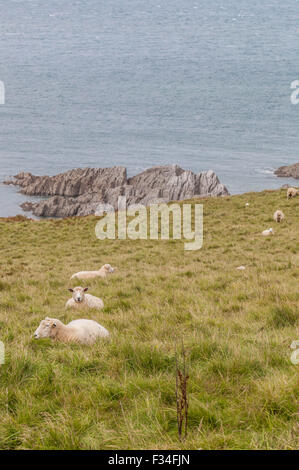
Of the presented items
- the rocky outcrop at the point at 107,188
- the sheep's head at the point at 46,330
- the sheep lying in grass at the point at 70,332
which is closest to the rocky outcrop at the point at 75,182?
the rocky outcrop at the point at 107,188

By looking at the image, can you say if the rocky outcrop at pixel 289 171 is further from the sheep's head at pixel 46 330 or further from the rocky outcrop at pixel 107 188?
the sheep's head at pixel 46 330

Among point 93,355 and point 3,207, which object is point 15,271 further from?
point 3,207

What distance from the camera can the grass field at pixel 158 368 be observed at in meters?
3.49

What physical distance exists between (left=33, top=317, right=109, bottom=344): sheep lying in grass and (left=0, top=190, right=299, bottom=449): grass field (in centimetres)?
22

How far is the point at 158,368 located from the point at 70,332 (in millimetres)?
2203

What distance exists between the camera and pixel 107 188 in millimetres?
83125

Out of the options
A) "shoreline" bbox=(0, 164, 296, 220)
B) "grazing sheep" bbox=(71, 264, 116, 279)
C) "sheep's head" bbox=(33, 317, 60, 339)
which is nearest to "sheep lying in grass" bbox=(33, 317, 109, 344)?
"sheep's head" bbox=(33, 317, 60, 339)

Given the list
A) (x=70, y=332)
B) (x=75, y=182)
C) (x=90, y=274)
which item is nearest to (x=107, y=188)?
(x=75, y=182)

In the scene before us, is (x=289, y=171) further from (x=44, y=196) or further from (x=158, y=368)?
(x=158, y=368)

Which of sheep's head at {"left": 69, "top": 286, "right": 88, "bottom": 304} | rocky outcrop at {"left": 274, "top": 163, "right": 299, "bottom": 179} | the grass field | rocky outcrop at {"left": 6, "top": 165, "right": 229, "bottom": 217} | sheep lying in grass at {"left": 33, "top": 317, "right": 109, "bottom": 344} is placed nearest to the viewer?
the grass field

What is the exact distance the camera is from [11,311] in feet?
30.3

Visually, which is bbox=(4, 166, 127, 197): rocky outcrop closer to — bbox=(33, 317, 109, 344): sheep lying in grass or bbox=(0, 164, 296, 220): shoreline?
bbox=(0, 164, 296, 220): shoreline

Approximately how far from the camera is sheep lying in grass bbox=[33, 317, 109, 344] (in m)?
6.46

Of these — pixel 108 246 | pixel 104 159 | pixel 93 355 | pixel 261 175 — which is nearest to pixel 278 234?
pixel 108 246
